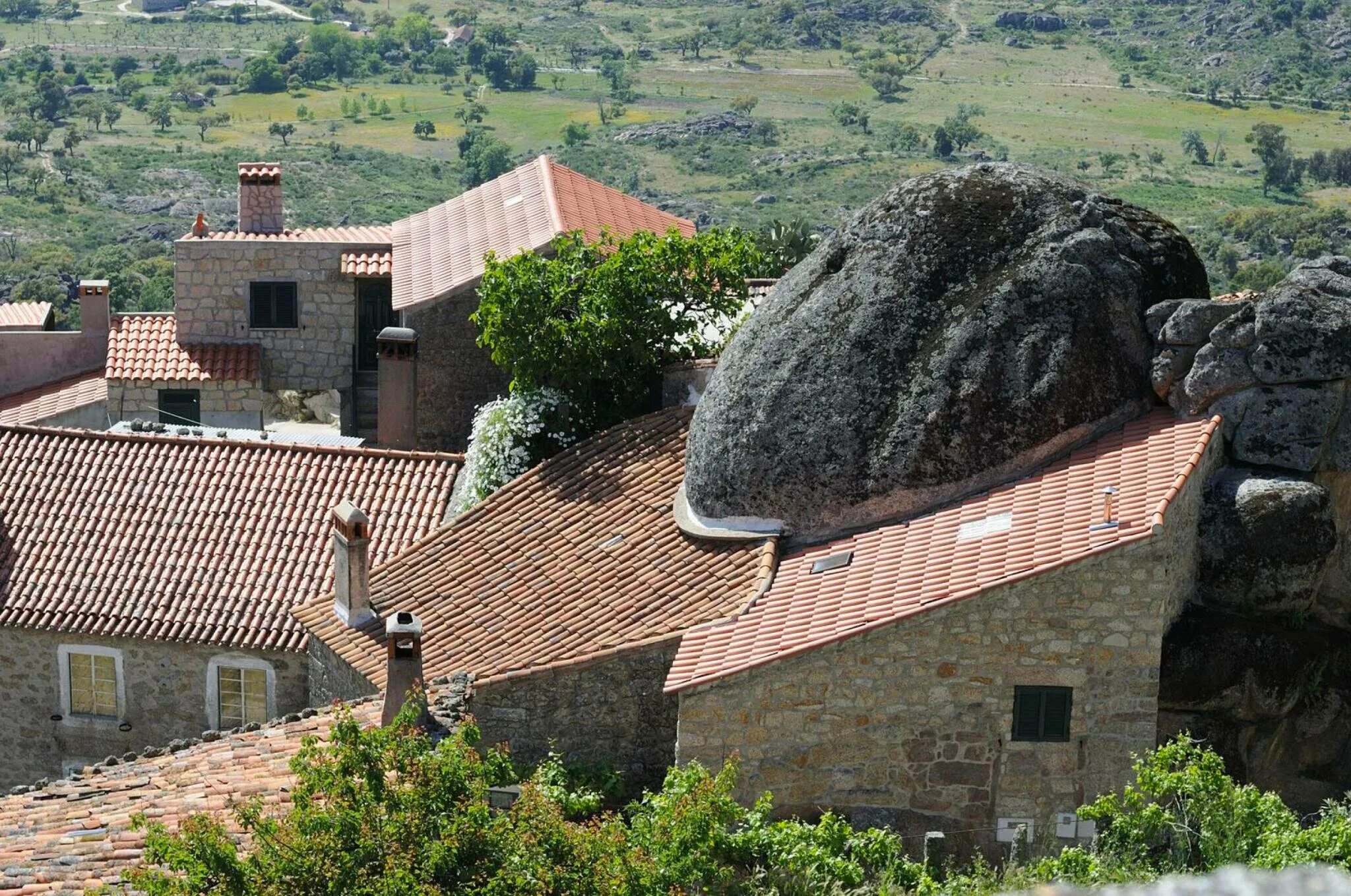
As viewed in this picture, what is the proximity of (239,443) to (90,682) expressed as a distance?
422 cm

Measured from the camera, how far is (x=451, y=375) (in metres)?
35.8

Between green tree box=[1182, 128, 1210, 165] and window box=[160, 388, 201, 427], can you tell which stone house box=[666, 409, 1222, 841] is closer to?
window box=[160, 388, 201, 427]

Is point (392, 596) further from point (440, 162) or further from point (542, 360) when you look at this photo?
point (440, 162)

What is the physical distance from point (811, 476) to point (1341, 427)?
574 cm

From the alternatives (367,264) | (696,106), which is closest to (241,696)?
(367,264)

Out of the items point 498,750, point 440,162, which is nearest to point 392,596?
point 498,750

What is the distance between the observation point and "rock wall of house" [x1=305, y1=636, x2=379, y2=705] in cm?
2680

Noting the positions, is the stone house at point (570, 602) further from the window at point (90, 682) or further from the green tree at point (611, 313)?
the window at point (90, 682)

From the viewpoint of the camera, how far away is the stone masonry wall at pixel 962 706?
2111 centimetres

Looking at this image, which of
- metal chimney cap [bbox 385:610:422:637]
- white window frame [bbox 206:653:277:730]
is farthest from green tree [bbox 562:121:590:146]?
metal chimney cap [bbox 385:610:422:637]

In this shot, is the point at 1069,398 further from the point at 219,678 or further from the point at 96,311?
the point at 96,311

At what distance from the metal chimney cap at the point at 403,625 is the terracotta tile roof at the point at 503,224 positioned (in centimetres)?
1231

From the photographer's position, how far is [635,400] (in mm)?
30859

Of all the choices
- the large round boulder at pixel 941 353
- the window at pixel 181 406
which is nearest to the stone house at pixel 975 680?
the large round boulder at pixel 941 353
